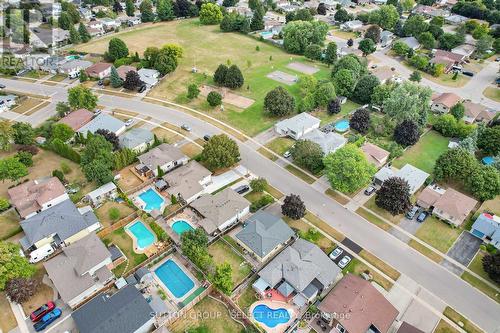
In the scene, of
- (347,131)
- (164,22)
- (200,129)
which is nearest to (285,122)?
(347,131)

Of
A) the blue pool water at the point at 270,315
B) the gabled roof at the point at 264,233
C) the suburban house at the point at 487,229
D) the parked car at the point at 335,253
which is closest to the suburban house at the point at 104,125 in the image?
the gabled roof at the point at 264,233

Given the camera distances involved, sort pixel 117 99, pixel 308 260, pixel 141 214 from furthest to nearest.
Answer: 1. pixel 117 99
2. pixel 141 214
3. pixel 308 260

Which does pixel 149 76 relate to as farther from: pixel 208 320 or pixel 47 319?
pixel 208 320

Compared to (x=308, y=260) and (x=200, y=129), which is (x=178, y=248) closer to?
(x=308, y=260)

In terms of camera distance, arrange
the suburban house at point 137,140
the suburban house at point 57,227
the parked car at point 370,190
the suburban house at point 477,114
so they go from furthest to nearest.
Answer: the suburban house at point 477,114 < the suburban house at point 137,140 < the parked car at point 370,190 < the suburban house at point 57,227

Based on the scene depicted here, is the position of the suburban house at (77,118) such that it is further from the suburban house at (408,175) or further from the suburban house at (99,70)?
the suburban house at (408,175)

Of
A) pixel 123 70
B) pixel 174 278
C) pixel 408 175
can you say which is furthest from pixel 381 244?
pixel 123 70

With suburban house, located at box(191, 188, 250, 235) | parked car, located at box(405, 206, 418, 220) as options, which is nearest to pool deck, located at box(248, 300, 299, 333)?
suburban house, located at box(191, 188, 250, 235)
